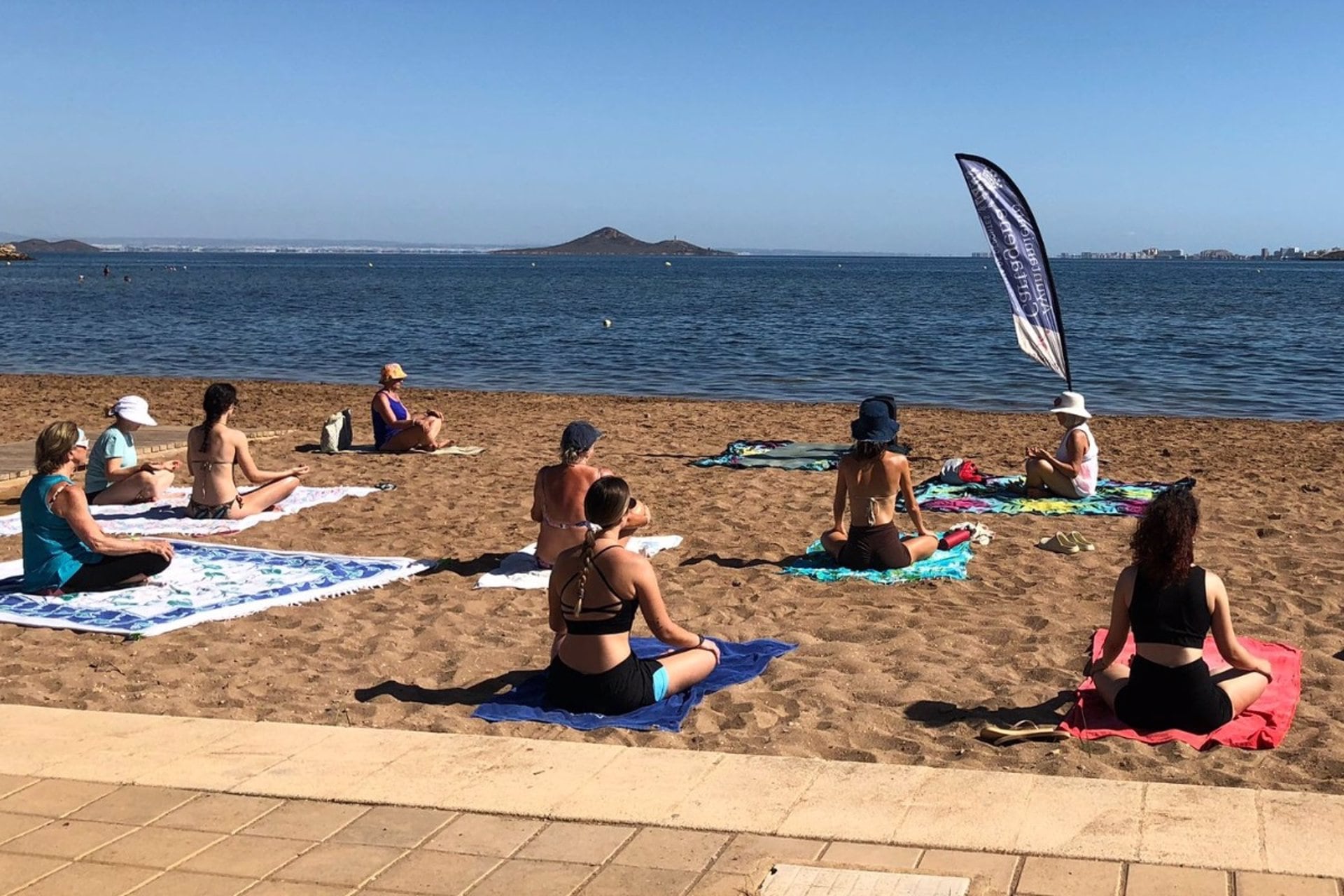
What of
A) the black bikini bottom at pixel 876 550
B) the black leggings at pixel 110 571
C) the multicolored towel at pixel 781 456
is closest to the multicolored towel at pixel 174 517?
the black leggings at pixel 110 571

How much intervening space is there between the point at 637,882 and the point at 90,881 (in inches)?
61.7

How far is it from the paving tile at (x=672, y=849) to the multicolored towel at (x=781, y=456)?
819 cm

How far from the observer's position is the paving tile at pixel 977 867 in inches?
146

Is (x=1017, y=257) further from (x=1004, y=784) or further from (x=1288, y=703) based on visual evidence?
(x=1004, y=784)

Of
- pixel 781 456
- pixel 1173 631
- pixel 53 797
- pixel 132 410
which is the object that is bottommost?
pixel 53 797

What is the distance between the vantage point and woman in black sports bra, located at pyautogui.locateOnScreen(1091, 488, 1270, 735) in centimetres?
519

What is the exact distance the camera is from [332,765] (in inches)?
189

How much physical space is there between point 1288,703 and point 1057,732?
1.12 meters

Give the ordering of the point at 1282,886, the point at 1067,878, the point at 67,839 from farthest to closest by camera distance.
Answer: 1. the point at 67,839
2. the point at 1067,878
3. the point at 1282,886

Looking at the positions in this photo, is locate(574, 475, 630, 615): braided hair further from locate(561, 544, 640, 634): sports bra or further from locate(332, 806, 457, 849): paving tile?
locate(332, 806, 457, 849): paving tile

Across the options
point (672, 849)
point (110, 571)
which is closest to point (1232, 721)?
point (672, 849)

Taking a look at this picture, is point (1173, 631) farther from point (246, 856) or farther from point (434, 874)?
point (246, 856)

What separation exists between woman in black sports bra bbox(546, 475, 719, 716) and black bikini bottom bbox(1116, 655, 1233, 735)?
1.91 m

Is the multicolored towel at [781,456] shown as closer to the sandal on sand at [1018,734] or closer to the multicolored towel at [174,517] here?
the multicolored towel at [174,517]
